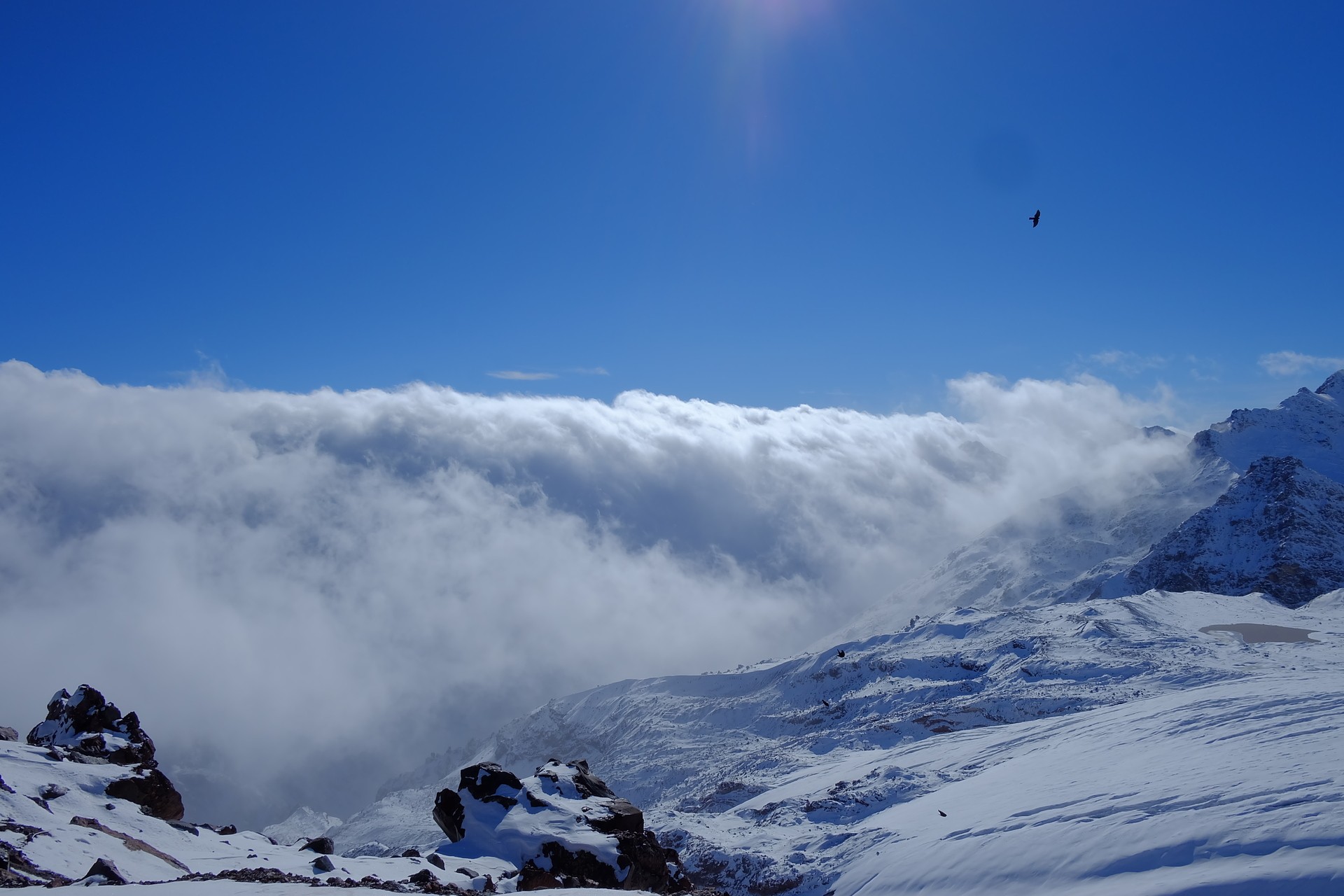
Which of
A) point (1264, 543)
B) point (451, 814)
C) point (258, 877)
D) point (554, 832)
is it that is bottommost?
point (554, 832)

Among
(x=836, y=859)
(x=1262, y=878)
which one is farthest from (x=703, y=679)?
(x=1262, y=878)

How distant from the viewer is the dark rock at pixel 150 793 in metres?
34.0

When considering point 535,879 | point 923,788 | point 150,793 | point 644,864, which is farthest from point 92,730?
point 923,788

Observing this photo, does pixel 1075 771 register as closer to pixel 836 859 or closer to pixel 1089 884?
pixel 836 859

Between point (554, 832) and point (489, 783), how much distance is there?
4.49 metres

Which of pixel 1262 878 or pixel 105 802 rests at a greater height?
pixel 105 802

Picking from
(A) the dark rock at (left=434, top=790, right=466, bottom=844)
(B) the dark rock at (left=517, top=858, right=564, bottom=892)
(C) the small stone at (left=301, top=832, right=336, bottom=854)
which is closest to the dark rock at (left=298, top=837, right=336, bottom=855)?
(C) the small stone at (left=301, top=832, right=336, bottom=854)

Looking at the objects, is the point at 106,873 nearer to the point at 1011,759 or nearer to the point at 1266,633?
the point at 1011,759

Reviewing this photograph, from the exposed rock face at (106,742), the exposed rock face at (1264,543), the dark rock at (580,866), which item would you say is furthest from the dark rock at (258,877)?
the exposed rock face at (1264,543)

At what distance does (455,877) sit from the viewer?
29.1 metres

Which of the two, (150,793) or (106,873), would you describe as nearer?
(106,873)

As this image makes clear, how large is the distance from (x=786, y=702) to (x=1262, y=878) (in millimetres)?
101581

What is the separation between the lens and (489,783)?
36.6m

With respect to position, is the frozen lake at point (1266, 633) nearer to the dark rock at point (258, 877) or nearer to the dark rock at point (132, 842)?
the dark rock at point (258, 877)
